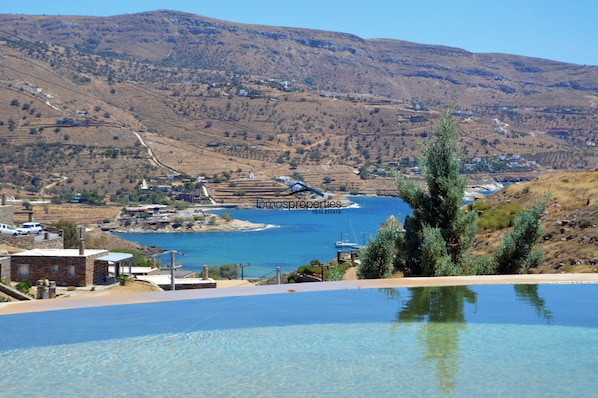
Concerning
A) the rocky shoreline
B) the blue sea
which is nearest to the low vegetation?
the blue sea

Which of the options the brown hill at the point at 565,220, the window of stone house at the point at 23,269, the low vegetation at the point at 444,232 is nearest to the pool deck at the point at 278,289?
the low vegetation at the point at 444,232

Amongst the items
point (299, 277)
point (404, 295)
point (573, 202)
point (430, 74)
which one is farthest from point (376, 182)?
point (430, 74)

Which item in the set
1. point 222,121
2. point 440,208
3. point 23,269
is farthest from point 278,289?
point 222,121

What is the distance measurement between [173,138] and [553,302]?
79784mm

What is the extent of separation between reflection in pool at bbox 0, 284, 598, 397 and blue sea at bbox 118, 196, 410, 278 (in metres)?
31.2

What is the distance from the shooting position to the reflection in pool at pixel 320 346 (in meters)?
5.21

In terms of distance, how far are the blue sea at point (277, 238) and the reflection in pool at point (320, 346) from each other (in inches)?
1227

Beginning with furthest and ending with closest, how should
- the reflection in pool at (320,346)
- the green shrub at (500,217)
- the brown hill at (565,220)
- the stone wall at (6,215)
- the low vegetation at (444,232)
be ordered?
the stone wall at (6,215) < the green shrub at (500,217) < the brown hill at (565,220) < the low vegetation at (444,232) < the reflection in pool at (320,346)

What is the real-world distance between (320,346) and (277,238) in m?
51.8

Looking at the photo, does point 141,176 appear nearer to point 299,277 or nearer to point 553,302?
point 299,277

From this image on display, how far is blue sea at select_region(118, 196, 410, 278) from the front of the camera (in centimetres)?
4594

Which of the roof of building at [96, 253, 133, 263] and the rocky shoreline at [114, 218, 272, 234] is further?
the rocky shoreline at [114, 218, 272, 234]

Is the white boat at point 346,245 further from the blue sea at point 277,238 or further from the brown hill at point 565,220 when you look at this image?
the brown hill at point 565,220

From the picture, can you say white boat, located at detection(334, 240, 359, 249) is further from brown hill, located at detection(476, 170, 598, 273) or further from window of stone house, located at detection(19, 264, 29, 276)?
brown hill, located at detection(476, 170, 598, 273)
